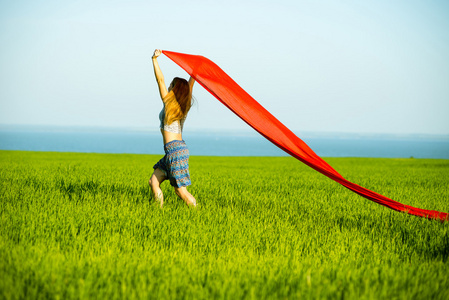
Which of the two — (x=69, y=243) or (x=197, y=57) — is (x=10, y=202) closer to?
(x=69, y=243)

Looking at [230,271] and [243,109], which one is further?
[243,109]

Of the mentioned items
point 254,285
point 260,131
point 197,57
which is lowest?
point 254,285

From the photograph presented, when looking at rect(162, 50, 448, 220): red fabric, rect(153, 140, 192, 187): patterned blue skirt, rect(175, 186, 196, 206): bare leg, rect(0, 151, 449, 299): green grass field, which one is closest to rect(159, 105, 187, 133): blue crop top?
rect(153, 140, 192, 187): patterned blue skirt

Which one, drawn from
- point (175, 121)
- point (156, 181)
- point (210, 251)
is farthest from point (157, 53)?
point (210, 251)

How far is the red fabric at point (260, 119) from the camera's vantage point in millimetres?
5082

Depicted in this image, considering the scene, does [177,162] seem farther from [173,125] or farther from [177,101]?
[177,101]

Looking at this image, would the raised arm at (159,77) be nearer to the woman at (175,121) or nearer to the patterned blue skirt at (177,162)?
the woman at (175,121)

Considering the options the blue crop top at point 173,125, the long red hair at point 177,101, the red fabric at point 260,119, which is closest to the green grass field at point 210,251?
the red fabric at point 260,119

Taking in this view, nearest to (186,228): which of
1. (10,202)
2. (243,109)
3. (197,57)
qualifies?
(243,109)

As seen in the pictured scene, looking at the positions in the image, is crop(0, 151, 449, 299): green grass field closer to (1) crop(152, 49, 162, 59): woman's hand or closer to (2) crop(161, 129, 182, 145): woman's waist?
(2) crop(161, 129, 182, 145): woman's waist

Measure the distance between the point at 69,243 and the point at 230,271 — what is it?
1748mm

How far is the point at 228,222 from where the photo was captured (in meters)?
4.96

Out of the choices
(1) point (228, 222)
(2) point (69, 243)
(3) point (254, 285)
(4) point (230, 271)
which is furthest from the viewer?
(1) point (228, 222)

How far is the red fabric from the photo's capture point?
16.7 ft
